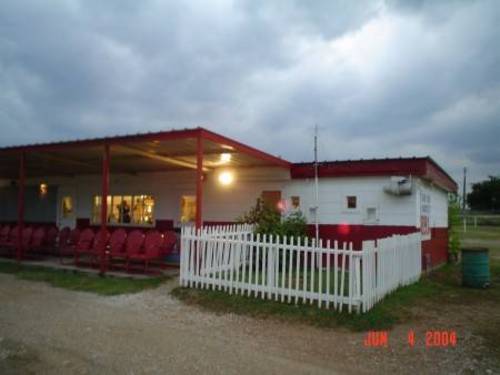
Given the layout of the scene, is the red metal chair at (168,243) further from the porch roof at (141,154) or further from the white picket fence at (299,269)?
the porch roof at (141,154)

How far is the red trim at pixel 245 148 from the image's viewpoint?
8.71m

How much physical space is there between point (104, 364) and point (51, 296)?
416 centimetres

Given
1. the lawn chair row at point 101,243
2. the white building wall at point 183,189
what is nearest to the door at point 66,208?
the white building wall at point 183,189

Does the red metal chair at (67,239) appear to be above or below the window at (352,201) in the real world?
below

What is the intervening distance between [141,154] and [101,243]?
271 cm

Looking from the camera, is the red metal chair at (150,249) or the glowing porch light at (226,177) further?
the glowing porch light at (226,177)

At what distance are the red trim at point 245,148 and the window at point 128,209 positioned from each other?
5576mm

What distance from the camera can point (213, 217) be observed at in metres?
13.7

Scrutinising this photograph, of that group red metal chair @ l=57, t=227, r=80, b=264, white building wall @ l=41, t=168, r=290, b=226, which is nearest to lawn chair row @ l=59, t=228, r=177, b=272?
red metal chair @ l=57, t=227, r=80, b=264

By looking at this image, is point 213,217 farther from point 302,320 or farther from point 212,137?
point 302,320

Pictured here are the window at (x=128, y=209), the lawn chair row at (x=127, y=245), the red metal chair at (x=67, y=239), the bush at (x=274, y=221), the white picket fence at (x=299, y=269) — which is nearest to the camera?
the white picket fence at (x=299, y=269)

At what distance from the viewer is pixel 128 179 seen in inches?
612

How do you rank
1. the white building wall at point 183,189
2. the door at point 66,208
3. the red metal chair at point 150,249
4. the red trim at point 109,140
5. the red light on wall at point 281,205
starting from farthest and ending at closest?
1. the door at point 66,208
2. the white building wall at point 183,189
3. the red light on wall at point 281,205
4. the red metal chair at point 150,249
5. the red trim at point 109,140

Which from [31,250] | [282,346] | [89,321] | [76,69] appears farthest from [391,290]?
[76,69]
